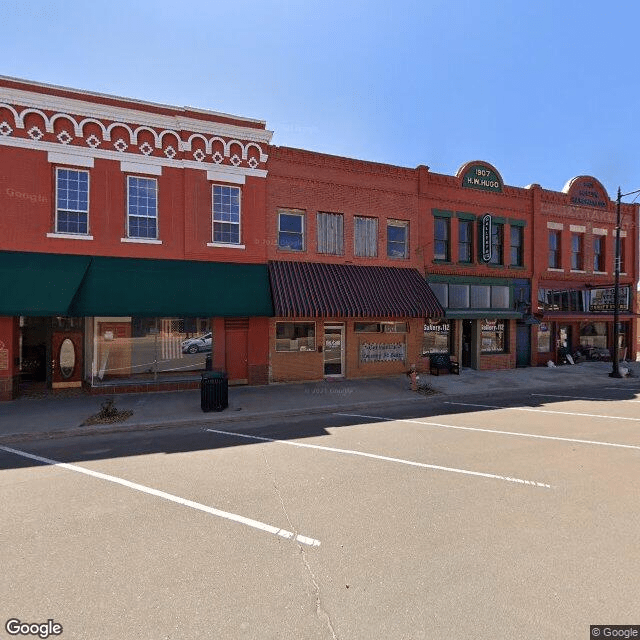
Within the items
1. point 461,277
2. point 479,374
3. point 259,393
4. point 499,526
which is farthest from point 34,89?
point 479,374

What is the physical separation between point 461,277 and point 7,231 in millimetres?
18342

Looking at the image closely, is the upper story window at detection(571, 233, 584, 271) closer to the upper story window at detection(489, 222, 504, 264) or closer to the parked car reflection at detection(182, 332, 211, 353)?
the upper story window at detection(489, 222, 504, 264)

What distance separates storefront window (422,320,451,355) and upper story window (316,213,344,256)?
5.76 meters

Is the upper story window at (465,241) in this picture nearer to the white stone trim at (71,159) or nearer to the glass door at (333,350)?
the glass door at (333,350)

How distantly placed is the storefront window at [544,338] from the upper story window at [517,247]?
12.3 feet

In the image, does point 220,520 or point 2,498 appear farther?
point 2,498

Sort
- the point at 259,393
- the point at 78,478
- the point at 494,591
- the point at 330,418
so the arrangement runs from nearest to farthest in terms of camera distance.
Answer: the point at 494,591 < the point at 78,478 < the point at 330,418 < the point at 259,393

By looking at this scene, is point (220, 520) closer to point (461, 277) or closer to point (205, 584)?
point (205, 584)

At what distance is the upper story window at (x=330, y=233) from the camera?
15.3 metres

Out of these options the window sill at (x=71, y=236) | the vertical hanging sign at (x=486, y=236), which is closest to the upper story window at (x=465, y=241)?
the vertical hanging sign at (x=486, y=236)

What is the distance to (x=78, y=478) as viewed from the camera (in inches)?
237

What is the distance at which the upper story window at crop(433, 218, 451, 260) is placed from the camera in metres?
17.5

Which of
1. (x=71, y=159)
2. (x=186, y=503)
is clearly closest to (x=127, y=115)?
(x=71, y=159)

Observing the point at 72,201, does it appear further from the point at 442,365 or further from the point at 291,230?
the point at 442,365
